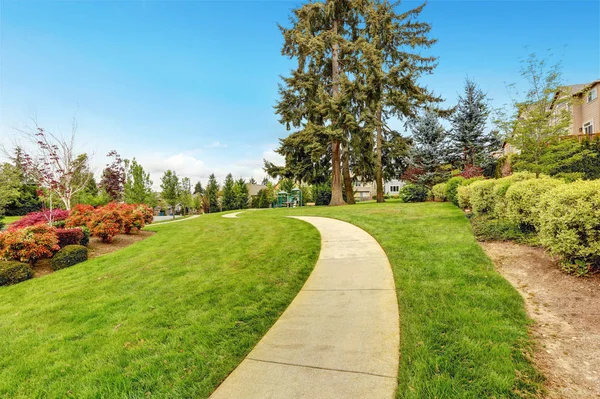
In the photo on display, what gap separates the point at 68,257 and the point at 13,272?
1029mm

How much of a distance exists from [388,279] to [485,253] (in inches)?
87.2

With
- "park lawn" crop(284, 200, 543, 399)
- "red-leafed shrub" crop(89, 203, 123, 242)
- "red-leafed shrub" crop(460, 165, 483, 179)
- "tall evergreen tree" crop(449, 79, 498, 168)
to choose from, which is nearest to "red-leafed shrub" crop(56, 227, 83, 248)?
"red-leafed shrub" crop(89, 203, 123, 242)

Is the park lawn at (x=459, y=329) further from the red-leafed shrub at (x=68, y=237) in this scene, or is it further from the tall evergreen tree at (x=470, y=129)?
the tall evergreen tree at (x=470, y=129)

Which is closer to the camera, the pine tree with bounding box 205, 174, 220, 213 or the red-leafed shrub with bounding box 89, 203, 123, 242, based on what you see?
the red-leafed shrub with bounding box 89, 203, 123, 242

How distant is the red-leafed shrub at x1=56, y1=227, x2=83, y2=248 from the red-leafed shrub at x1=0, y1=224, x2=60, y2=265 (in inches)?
20.9

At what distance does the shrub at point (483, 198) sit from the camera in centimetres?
758

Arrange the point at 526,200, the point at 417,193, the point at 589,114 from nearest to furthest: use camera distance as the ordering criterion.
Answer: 1. the point at 526,200
2. the point at 417,193
3. the point at 589,114

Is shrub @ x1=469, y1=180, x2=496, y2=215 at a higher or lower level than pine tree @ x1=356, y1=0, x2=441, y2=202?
lower

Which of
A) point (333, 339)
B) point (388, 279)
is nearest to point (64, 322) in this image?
point (333, 339)

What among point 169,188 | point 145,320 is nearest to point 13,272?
point 145,320

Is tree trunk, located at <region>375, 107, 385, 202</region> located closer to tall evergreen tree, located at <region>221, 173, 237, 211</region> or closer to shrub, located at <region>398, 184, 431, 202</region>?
shrub, located at <region>398, 184, 431, 202</region>

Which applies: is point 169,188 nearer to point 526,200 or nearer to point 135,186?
point 135,186

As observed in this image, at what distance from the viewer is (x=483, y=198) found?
306 inches

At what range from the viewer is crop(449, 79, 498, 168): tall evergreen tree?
20609 millimetres
